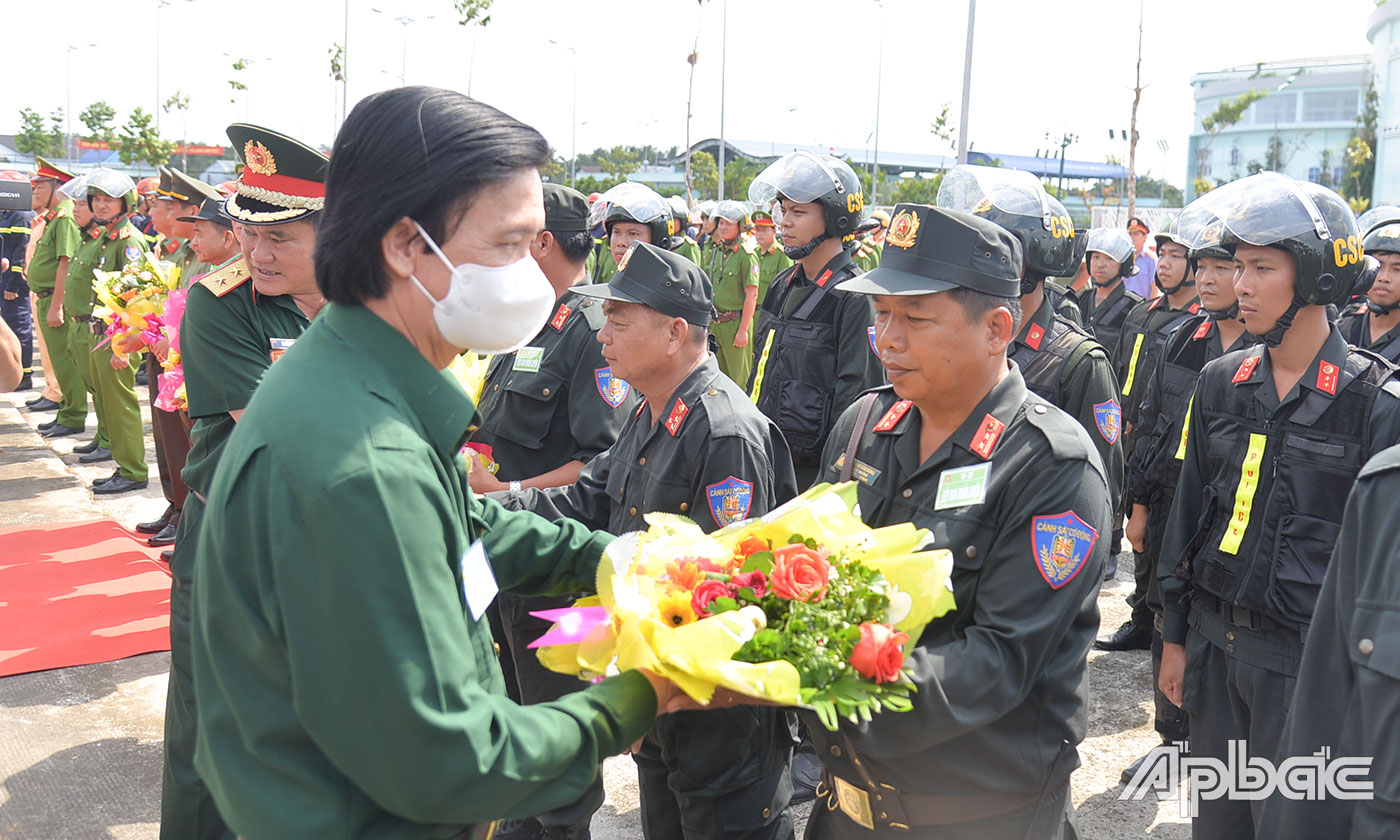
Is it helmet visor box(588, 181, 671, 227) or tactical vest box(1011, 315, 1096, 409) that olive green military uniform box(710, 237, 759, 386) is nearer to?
helmet visor box(588, 181, 671, 227)

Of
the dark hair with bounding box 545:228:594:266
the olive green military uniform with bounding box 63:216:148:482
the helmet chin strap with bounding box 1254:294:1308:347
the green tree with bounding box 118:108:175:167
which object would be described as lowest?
the olive green military uniform with bounding box 63:216:148:482

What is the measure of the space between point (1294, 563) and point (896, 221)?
64.3 inches

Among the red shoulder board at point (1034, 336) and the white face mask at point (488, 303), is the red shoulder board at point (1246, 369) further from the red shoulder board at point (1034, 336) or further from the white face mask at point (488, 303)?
the white face mask at point (488, 303)

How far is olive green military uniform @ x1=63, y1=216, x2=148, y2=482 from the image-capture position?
31.1 ft

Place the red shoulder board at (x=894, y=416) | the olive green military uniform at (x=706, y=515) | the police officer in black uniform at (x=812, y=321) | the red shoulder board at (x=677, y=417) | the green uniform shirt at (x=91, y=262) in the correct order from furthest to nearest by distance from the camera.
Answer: the green uniform shirt at (x=91, y=262) < the police officer in black uniform at (x=812, y=321) < the red shoulder board at (x=677, y=417) < the olive green military uniform at (x=706, y=515) < the red shoulder board at (x=894, y=416)

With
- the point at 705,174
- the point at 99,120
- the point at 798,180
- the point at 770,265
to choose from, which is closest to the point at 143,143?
the point at 99,120

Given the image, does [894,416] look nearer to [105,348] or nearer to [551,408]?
[551,408]

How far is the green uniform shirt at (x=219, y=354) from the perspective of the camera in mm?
3381

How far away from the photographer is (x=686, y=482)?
325 cm

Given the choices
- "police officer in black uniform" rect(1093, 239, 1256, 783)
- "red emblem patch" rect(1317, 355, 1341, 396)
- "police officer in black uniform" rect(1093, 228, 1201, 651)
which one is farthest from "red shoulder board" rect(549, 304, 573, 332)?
"police officer in black uniform" rect(1093, 228, 1201, 651)

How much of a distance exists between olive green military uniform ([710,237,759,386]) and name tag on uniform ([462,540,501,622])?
37.8 feet

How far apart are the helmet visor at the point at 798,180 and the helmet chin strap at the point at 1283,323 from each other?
2.80 metres

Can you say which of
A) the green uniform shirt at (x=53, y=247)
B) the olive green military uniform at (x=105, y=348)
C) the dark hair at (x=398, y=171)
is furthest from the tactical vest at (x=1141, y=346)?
the green uniform shirt at (x=53, y=247)

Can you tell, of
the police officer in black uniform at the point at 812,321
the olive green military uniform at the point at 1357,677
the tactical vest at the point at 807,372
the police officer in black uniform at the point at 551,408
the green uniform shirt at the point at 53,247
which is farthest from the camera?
the green uniform shirt at the point at 53,247
